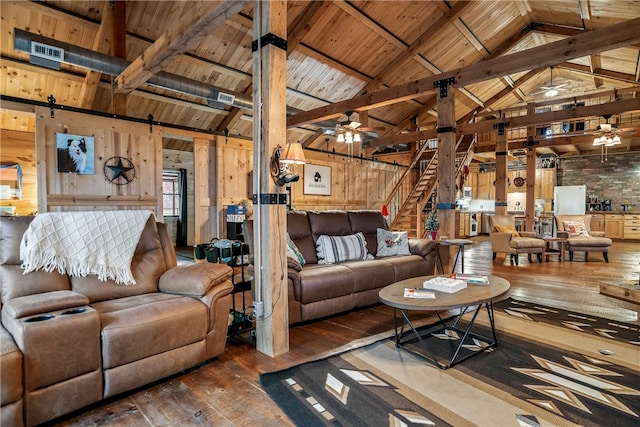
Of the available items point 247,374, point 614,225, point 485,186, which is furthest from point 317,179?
point 614,225

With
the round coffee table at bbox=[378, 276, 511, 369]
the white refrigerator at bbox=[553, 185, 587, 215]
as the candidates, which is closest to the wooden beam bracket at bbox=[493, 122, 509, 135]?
the round coffee table at bbox=[378, 276, 511, 369]

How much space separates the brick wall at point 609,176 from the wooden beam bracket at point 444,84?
9763 millimetres

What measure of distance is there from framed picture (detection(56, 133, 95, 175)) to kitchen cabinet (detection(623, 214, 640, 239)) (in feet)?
44.6

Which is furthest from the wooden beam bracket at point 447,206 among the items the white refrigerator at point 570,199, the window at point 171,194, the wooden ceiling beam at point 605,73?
the white refrigerator at point 570,199

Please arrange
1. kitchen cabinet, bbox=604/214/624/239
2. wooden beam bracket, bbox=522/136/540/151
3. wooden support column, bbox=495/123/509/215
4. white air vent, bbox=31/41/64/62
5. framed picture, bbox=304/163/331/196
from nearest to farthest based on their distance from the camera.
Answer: white air vent, bbox=31/41/64/62
wooden support column, bbox=495/123/509/215
wooden beam bracket, bbox=522/136/540/151
framed picture, bbox=304/163/331/196
kitchen cabinet, bbox=604/214/624/239

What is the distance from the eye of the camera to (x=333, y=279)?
3.16 m

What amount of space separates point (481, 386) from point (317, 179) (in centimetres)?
663

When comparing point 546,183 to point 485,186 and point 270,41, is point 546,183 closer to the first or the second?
point 485,186

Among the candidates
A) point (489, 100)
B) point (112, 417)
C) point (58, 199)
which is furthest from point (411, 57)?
point (112, 417)

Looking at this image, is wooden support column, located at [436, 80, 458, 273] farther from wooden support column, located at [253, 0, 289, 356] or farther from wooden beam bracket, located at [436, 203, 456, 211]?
wooden support column, located at [253, 0, 289, 356]

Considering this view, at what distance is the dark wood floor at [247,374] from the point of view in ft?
5.56

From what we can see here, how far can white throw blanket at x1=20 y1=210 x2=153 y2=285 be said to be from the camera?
2053 millimetres

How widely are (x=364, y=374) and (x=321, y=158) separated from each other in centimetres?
667

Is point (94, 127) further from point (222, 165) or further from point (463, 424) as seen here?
point (463, 424)
